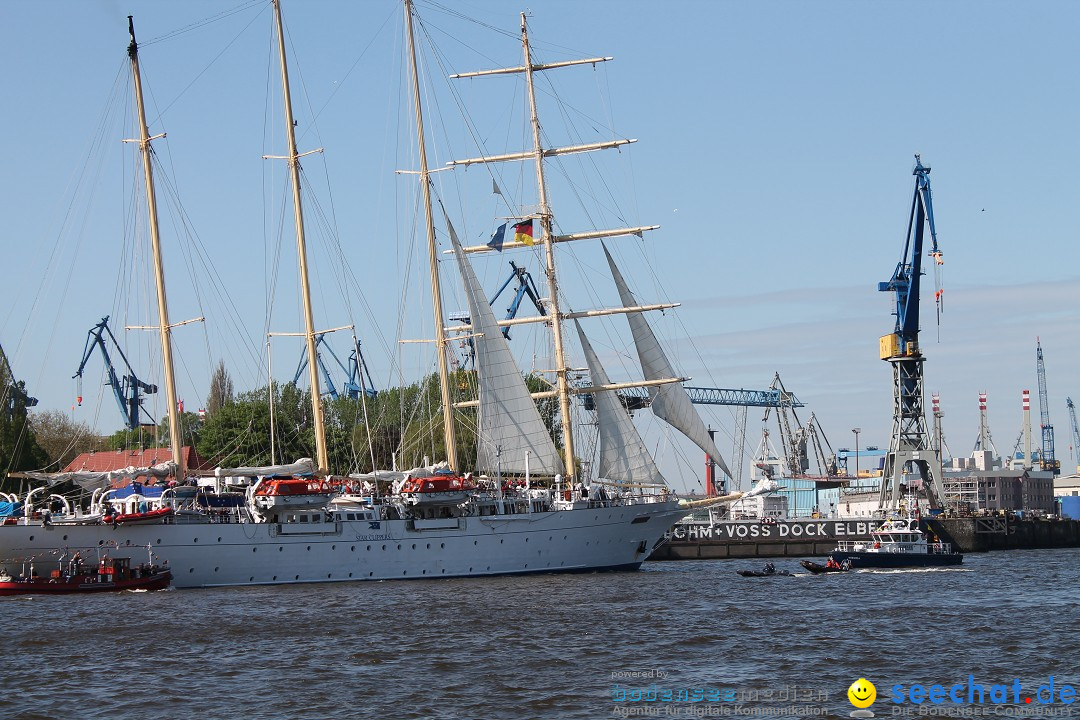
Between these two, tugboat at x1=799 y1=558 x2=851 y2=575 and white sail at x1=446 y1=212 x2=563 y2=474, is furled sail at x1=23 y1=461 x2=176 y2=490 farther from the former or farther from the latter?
tugboat at x1=799 y1=558 x2=851 y2=575

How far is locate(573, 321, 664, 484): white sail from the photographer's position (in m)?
71.6

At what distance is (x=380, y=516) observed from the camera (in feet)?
211

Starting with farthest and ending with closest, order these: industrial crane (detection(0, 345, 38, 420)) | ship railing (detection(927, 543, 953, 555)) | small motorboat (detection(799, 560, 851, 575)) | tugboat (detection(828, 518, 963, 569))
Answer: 1. industrial crane (detection(0, 345, 38, 420))
2. ship railing (detection(927, 543, 953, 555))
3. tugboat (detection(828, 518, 963, 569))
4. small motorboat (detection(799, 560, 851, 575))

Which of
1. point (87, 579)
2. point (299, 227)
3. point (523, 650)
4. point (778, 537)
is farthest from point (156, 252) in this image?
point (778, 537)

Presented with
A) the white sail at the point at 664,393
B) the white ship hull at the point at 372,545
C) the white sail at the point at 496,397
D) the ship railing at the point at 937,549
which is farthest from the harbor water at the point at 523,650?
the ship railing at the point at 937,549

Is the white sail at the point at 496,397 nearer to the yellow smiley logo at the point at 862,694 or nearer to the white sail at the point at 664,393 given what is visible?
the white sail at the point at 664,393

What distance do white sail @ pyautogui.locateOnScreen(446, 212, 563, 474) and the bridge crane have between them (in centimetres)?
5549

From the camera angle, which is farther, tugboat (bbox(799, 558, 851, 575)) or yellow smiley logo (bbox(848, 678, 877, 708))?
tugboat (bbox(799, 558, 851, 575))

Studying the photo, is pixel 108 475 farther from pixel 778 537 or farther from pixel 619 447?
pixel 778 537

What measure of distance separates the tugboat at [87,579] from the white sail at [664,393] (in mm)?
28085

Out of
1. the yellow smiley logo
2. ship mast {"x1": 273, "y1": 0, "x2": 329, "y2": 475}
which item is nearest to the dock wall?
ship mast {"x1": 273, "y1": 0, "x2": 329, "y2": 475}

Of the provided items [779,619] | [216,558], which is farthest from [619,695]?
[216,558]

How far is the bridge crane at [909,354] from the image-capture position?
114 m

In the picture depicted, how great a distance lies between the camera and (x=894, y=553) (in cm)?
7381
